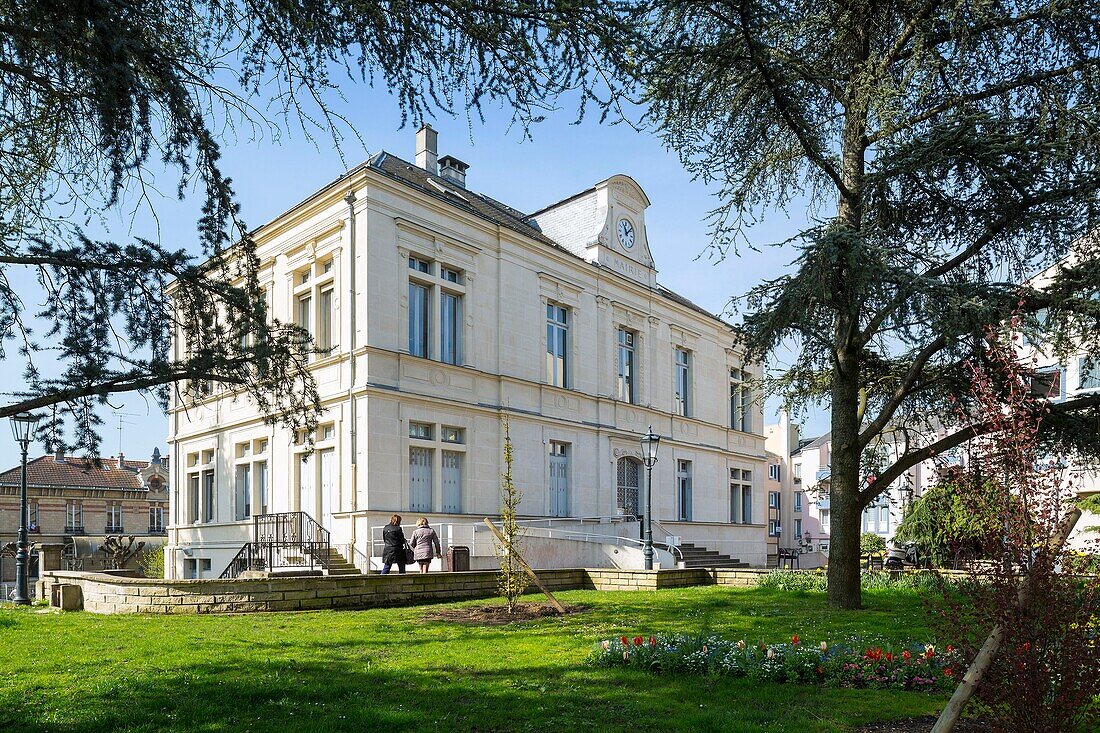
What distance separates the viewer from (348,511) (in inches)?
801

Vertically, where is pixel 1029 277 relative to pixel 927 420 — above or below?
above

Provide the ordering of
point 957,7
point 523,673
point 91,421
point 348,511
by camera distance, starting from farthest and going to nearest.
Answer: point 348,511
point 957,7
point 523,673
point 91,421

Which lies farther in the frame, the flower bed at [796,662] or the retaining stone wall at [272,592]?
the retaining stone wall at [272,592]

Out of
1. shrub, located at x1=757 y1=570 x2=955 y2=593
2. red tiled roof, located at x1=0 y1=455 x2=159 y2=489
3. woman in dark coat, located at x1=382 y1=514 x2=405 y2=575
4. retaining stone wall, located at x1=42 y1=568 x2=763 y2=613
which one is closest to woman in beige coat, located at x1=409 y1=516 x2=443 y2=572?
woman in dark coat, located at x1=382 y1=514 x2=405 y2=575

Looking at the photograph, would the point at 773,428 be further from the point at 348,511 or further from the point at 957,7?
the point at 957,7

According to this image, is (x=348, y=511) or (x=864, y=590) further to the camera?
(x=348, y=511)

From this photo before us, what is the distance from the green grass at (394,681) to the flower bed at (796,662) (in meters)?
0.23

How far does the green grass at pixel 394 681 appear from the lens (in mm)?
6480

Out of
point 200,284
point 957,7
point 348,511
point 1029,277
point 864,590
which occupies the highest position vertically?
point 957,7

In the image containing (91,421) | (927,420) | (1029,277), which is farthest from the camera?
(927,420)

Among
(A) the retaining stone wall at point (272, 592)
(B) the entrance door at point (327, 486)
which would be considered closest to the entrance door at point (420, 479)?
(B) the entrance door at point (327, 486)

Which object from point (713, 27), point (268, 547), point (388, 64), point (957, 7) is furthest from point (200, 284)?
point (268, 547)

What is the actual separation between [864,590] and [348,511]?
1092cm

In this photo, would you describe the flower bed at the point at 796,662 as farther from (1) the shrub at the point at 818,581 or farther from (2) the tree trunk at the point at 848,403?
(1) the shrub at the point at 818,581
